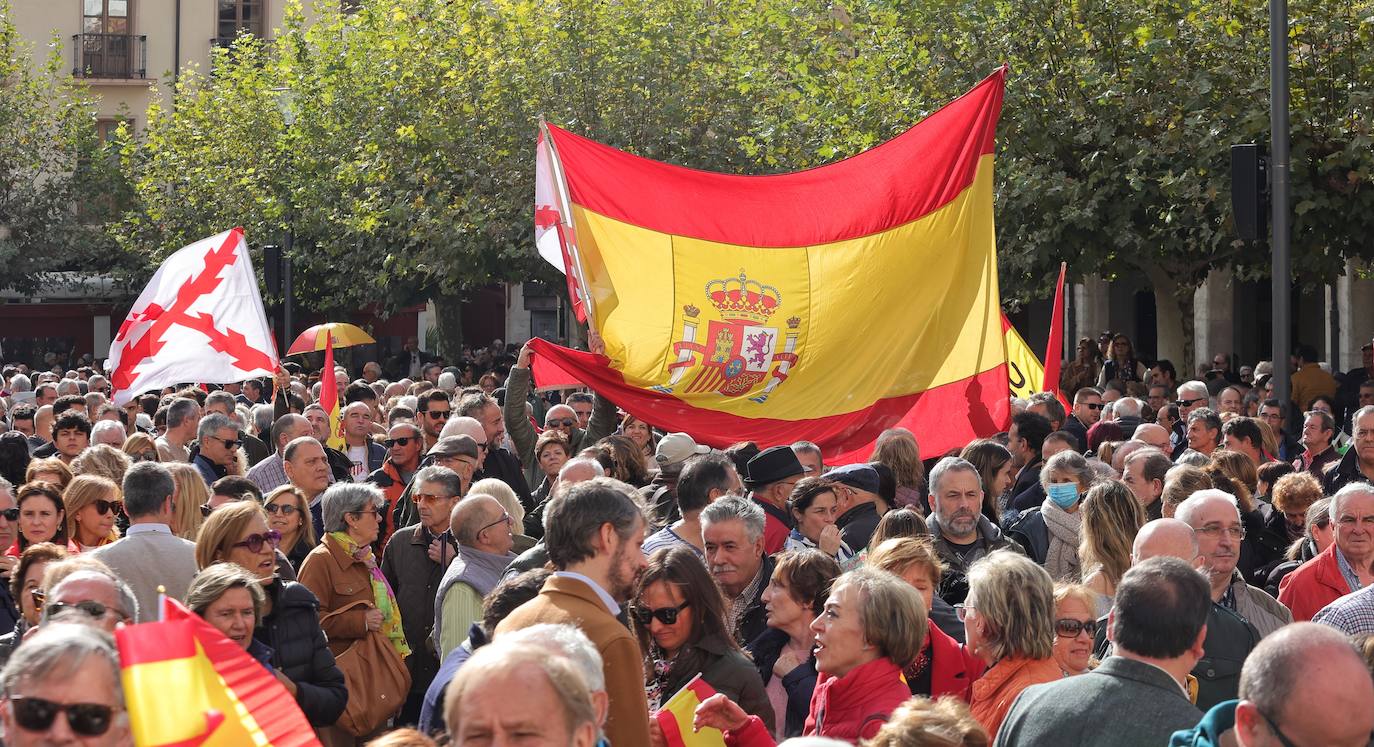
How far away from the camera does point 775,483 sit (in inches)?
323

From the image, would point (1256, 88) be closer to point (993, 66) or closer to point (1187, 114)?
point (1187, 114)

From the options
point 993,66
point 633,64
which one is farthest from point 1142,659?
point 633,64

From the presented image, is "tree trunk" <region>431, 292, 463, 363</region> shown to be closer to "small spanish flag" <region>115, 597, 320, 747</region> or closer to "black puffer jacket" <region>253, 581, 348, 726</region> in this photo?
"black puffer jacket" <region>253, 581, 348, 726</region>

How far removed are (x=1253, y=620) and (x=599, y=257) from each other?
4.69 metres

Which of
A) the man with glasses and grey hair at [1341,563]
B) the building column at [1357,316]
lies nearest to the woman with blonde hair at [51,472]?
the man with glasses and grey hair at [1341,563]

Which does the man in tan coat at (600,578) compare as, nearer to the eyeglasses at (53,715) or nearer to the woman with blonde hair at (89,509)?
the eyeglasses at (53,715)

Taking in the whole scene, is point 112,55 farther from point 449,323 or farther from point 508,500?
point 508,500

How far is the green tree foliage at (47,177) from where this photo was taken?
136ft

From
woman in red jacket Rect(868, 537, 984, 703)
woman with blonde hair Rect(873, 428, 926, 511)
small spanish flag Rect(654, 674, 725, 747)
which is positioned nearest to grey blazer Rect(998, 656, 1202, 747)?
small spanish flag Rect(654, 674, 725, 747)

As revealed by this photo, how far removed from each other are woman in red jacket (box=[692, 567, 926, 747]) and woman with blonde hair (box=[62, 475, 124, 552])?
4.01 m

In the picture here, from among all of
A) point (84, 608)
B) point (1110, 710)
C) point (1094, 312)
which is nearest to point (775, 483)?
point (84, 608)

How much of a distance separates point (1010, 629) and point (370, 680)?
2.78m

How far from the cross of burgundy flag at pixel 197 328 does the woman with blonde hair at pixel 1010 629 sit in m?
9.83

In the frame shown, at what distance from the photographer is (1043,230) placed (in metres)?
17.6
